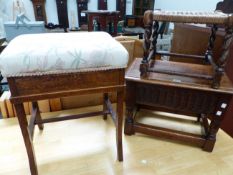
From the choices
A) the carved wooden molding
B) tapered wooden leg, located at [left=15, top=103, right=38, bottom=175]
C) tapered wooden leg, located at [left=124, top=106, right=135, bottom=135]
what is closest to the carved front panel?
tapered wooden leg, located at [left=124, top=106, right=135, bottom=135]

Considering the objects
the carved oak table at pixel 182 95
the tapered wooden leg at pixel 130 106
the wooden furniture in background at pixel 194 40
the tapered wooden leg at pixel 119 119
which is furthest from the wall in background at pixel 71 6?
the tapered wooden leg at pixel 119 119

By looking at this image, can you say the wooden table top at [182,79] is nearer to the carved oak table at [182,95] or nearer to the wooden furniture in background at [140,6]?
the carved oak table at [182,95]

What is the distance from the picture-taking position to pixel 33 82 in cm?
73

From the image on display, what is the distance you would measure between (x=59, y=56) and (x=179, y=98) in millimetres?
710

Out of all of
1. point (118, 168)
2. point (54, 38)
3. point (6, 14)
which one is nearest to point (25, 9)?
point (6, 14)

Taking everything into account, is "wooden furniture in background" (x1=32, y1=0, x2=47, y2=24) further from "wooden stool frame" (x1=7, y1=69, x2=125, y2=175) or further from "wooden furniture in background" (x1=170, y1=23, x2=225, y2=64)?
"wooden stool frame" (x1=7, y1=69, x2=125, y2=175)

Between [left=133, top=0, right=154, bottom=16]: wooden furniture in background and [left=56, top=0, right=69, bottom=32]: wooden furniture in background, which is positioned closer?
[left=56, top=0, right=69, bottom=32]: wooden furniture in background

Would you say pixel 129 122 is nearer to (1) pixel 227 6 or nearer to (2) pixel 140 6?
(1) pixel 227 6

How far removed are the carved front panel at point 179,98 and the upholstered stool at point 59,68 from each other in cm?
29

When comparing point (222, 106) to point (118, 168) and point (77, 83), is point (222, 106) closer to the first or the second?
point (118, 168)

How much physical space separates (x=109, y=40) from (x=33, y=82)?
0.38 metres

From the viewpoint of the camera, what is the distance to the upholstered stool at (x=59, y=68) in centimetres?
69

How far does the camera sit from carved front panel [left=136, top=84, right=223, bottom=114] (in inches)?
40.1

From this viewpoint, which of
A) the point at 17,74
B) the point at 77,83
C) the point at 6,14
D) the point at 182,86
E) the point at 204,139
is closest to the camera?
the point at 17,74
